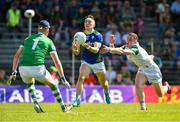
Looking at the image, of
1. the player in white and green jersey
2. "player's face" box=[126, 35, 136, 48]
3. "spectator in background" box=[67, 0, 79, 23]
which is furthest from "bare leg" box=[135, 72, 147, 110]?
"spectator in background" box=[67, 0, 79, 23]

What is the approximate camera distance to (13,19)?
35594mm

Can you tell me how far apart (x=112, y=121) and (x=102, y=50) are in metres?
3.21

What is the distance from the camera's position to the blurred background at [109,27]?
34250mm

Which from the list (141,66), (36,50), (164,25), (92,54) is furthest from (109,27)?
(36,50)

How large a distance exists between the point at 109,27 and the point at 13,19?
4733 millimetres

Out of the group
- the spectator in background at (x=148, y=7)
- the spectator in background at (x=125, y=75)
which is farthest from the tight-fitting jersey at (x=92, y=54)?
the spectator in background at (x=148, y=7)

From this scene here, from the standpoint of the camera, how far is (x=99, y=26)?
36781mm

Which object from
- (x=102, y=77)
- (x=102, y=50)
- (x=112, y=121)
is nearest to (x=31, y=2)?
(x=102, y=77)

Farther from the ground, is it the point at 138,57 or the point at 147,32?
the point at 138,57

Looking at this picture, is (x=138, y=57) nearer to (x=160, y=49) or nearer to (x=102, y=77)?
(x=102, y=77)

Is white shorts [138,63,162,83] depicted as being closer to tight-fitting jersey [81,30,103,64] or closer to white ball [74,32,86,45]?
tight-fitting jersey [81,30,103,64]

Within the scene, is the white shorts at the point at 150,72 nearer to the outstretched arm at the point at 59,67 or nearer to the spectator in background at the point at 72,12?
the outstretched arm at the point at 59,67

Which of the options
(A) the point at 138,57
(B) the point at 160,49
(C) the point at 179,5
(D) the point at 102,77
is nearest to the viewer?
(A) the point at 138,57

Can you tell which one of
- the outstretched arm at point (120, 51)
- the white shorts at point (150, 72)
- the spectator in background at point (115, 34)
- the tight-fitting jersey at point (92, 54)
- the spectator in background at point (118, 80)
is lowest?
the spectator in background at point (118, 80)
